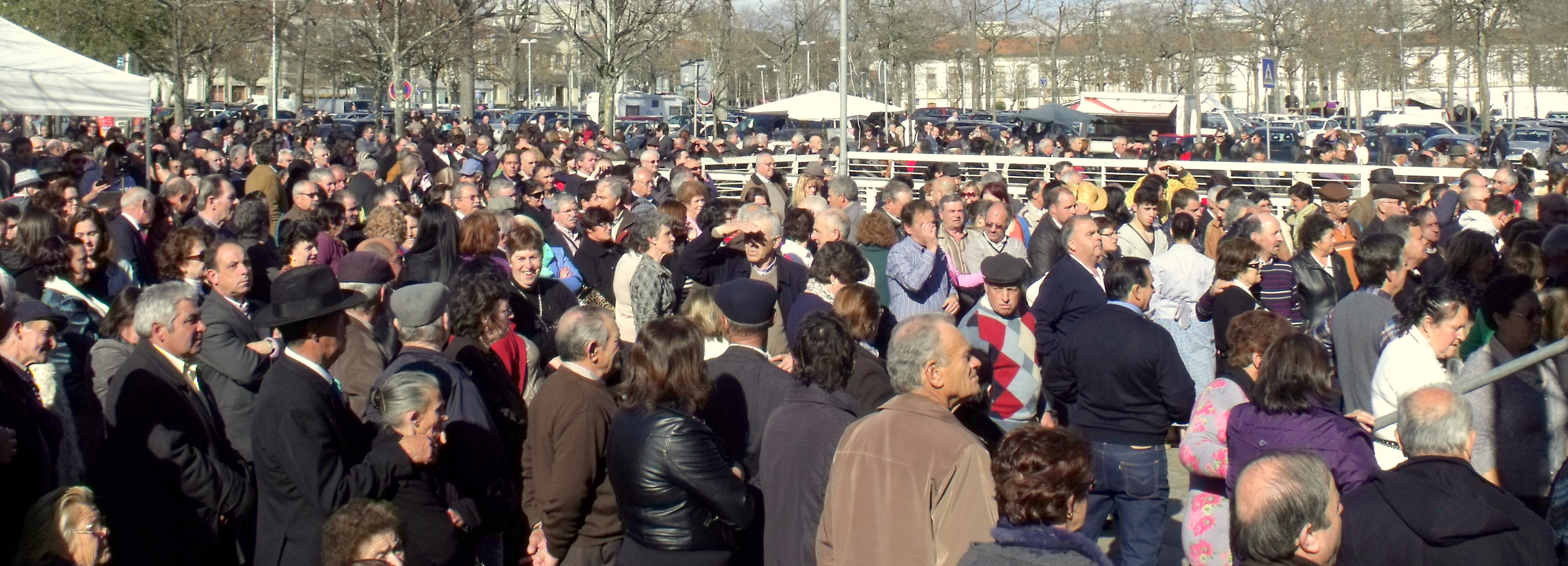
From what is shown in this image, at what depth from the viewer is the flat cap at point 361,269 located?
5.61 m

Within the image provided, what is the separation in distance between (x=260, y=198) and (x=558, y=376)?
14.1 feet

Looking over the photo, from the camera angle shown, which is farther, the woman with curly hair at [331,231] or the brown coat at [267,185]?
the brown coat at [267,185]

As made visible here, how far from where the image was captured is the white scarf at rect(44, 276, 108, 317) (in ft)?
19.3

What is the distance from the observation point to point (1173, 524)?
22.9 feet

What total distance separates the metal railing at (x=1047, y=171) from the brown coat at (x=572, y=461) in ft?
34.1

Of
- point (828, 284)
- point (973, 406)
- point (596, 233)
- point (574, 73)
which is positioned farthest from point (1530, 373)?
point (574, 73)

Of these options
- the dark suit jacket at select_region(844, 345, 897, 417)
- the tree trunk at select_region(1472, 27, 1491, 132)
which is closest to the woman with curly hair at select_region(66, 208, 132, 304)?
the dark suit jacket at select_region(844, 345, 897, 417)

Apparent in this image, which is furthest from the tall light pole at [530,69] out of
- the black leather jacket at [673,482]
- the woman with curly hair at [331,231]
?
the black leather jacket at [673,482]

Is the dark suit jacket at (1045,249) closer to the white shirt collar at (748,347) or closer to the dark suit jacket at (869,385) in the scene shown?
the dark suit jacket at (869,385)

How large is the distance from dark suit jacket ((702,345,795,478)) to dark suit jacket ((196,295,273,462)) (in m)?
1.64

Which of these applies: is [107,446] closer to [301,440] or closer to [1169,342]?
[301,440]

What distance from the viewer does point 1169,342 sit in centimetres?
509

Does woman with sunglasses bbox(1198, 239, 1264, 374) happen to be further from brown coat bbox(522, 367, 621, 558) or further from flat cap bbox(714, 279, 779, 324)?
brown coat bbox(522, 367, 621, 558)

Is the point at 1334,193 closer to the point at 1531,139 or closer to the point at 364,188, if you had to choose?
the point at 364,188
